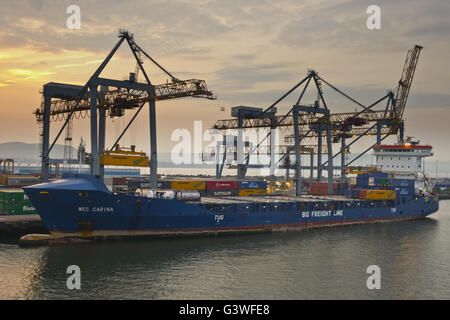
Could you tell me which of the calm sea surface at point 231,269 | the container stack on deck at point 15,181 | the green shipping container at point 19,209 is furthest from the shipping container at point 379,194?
the container stack on deck at point 15,181

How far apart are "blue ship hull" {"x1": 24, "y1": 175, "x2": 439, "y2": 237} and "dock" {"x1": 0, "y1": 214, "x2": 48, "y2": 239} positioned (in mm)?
5724

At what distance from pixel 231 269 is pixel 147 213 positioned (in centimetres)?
1239

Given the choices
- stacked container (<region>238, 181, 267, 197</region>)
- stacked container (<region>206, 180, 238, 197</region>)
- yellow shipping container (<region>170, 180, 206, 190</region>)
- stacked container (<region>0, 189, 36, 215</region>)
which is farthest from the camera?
Answer: stacked container (<region>238, 181, 267, 197</region>)

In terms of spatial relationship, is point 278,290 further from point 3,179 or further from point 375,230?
point 3,179

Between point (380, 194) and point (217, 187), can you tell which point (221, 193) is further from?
point (380, 194)

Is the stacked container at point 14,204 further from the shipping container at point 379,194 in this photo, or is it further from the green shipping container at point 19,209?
the shipping container at point 379,194

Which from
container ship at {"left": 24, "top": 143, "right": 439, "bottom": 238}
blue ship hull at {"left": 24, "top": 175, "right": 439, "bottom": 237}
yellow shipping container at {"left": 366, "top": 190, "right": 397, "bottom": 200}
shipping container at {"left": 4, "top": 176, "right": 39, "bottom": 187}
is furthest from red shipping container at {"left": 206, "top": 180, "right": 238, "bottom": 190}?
shipping container at {"left": 4, "top": 176, "right": 39, "bottom": 187}

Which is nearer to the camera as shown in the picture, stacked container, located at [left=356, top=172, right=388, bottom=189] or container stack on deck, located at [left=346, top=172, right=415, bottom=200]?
container stack on deck, located at [left=346, top=172, right=415, bottom=200]

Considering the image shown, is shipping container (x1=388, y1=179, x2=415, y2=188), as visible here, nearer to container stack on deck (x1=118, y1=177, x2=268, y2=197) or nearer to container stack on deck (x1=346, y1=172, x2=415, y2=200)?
container stack on deck (x1=346, y1=172, x2=415, y2=200)

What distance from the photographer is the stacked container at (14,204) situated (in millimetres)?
42469

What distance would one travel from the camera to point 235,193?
57969 millimetres

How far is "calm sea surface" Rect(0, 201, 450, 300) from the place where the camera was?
80.6ft

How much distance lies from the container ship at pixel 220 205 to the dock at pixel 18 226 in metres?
5.81
